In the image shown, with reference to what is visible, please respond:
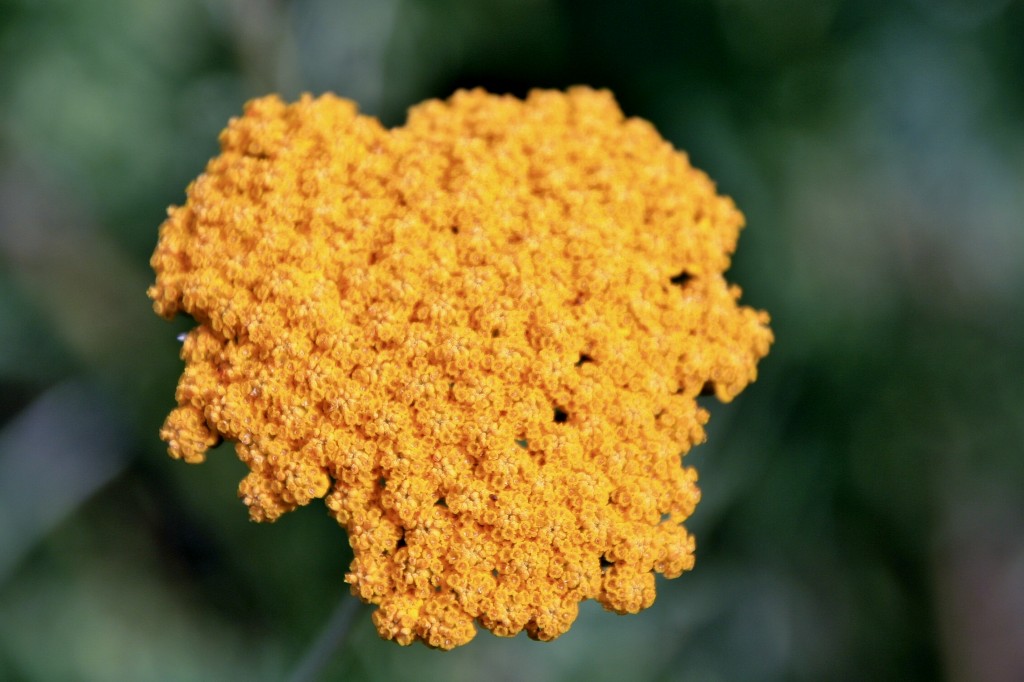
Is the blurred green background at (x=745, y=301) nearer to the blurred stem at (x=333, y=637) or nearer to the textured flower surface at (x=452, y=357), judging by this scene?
the blurred stem at (x=333, y=637)

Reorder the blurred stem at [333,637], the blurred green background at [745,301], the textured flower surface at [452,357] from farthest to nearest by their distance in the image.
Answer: the blurred green background at [745,301], the blurred stem at [333,637], the textured flower surface at [452,357]

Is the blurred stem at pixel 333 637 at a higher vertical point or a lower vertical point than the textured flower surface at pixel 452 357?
lower

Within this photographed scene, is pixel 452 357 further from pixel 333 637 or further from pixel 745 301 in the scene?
pixel 745 301

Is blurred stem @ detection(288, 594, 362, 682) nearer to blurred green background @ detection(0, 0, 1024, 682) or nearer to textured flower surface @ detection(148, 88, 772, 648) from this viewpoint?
textured flower surface @ detection(148, 88, 772, 648)

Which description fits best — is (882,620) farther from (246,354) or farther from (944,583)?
(246,354)

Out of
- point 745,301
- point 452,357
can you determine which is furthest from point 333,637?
point 745,301

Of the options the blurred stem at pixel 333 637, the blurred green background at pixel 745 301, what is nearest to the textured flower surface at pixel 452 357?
the blurred stem at pixel 333 637

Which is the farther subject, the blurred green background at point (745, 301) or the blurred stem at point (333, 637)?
the blurred green background at point (745, 301)
